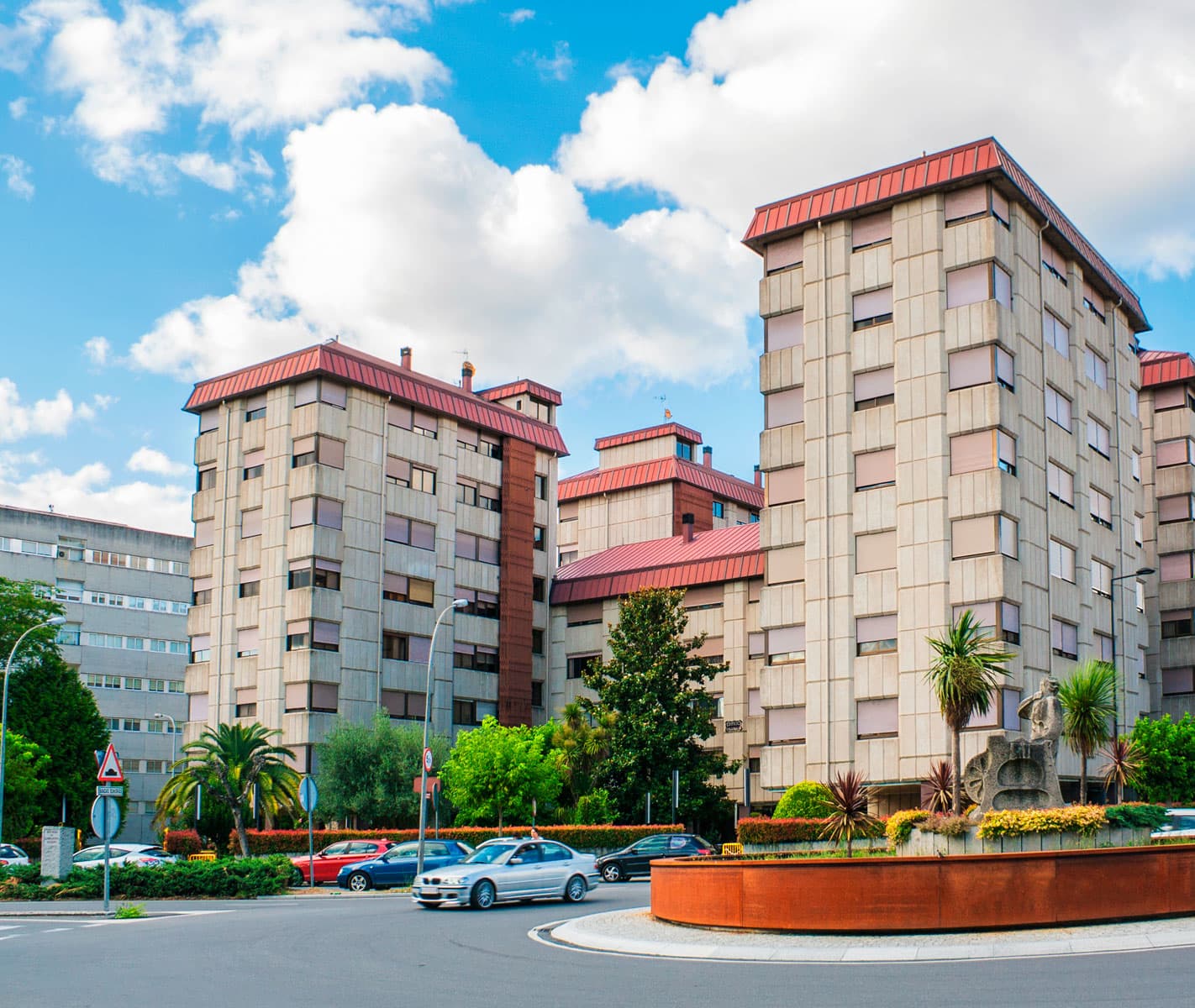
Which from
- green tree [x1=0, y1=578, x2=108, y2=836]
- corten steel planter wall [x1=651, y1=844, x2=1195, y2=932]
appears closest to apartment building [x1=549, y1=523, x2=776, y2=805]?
green tree [x1=0, y1=578, x2=108, y2=836]

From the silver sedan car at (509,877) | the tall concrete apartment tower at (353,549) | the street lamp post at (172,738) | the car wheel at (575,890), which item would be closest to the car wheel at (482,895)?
the silver sedan car at (509,877)

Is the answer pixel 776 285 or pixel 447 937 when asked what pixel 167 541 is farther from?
pixel 447 937

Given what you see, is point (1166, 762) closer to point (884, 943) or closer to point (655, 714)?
point (655, 714)

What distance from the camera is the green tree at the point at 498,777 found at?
51.8 m

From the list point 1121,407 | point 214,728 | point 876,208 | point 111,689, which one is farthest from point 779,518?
point 111,689

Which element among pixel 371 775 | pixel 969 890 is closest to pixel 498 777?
pixel 371 775

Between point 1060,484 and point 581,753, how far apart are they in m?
21.7

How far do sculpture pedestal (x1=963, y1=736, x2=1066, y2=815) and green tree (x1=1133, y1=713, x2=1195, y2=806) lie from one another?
2884 cm

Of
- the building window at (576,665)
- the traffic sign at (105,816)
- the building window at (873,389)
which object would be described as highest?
the building window at (873,389)

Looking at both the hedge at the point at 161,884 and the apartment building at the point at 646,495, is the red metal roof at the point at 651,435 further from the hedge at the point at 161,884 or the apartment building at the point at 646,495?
the hedge at the point at 161,884

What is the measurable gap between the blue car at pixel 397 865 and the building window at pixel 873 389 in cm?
2432

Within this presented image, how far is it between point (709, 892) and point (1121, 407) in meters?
46.5

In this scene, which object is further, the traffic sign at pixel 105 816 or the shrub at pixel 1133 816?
the traffic sign at pixel 105 816

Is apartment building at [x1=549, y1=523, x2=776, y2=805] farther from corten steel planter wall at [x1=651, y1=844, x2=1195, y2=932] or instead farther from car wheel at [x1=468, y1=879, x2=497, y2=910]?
corten steel planter wall at [x1=651, y1=844, x2=1195, y2=932]
